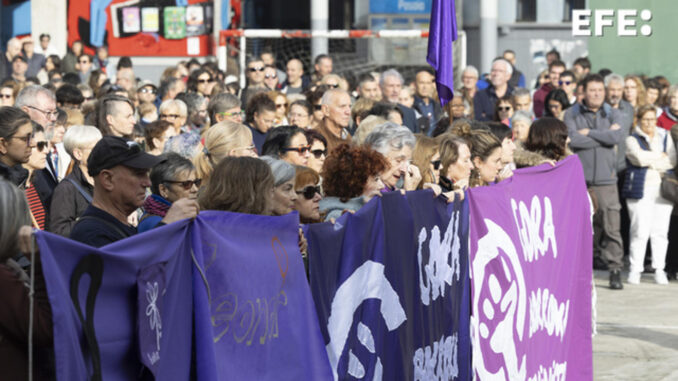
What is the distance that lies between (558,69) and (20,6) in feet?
50.4

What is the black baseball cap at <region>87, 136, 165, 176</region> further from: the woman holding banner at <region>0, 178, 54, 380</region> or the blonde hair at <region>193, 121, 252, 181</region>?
the blonde hair at <region>193, 121, 252, 181</region>

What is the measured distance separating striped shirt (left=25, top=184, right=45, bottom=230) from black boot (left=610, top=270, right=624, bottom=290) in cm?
740

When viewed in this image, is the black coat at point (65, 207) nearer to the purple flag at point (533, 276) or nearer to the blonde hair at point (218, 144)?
the blonde hair at point (218, 144)

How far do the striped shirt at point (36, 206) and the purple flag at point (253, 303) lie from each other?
2.53 m

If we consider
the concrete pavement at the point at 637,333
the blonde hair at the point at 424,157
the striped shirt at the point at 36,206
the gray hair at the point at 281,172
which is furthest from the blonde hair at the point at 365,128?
the gray hair at the point at 281,172

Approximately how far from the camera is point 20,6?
89.8 feet

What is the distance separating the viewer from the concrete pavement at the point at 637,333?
28.8 feet

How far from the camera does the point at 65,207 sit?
6.77 metres

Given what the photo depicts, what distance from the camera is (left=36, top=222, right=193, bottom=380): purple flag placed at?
346cm

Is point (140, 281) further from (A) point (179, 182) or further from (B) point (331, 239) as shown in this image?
(A) point (179, 182)

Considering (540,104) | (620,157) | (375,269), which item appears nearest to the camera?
(375,269)

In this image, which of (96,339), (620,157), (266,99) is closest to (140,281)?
(96,339)

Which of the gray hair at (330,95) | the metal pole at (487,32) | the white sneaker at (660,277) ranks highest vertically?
the metal pole at (487,32)

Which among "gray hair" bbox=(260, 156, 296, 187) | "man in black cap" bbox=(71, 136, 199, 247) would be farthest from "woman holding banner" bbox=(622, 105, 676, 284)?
"man in black cap" bbox=(71, 136, 199, 247)
